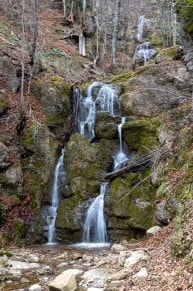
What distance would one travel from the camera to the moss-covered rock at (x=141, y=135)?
44.0 feet

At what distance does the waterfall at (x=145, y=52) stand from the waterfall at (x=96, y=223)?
15.1m

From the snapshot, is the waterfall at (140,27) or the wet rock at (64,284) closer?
the wet rock at (64,284)

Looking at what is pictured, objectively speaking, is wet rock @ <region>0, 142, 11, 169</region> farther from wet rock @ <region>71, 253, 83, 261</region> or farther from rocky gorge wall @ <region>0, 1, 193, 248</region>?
wet rock @ <region>71, 253, 83, 261</region>

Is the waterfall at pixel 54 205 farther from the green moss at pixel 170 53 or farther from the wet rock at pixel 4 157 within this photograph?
the green moss at pixel 170 53

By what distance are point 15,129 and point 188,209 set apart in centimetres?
873

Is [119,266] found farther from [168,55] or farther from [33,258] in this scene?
[168,55]

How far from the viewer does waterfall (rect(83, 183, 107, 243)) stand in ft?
39.0

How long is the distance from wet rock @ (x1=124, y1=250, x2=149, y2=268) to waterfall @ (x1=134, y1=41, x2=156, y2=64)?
1872cm

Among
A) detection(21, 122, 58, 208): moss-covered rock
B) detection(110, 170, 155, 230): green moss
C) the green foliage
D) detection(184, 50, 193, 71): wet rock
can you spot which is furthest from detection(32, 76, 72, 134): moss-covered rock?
the green foliage

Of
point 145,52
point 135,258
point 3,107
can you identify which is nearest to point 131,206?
point 135,258

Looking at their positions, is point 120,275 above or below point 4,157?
below

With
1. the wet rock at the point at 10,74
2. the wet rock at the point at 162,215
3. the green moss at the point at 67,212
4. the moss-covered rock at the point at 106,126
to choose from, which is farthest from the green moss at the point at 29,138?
the wet rock at the point at 162,215

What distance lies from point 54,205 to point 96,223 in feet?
6.14

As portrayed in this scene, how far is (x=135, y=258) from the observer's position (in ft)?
25.9
